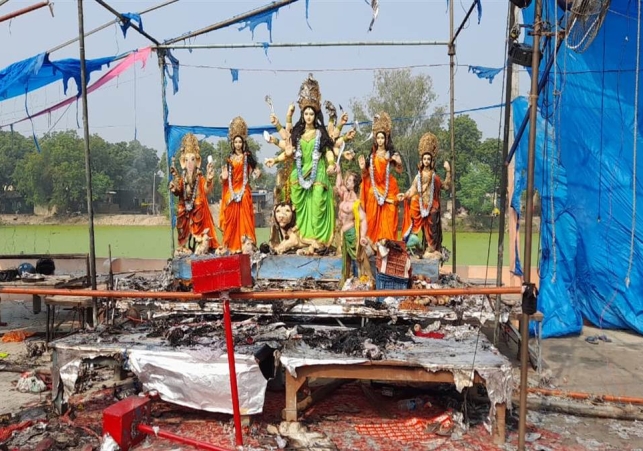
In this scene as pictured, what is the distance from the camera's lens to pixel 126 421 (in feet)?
15.6

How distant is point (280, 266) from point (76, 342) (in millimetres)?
3531

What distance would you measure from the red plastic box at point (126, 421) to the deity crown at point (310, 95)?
5.90 m

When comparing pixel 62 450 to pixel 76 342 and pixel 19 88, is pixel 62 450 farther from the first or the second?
pixel 19 88

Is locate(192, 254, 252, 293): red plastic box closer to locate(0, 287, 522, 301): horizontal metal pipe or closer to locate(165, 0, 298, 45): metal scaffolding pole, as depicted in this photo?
locate(0, 287, 522, 301): horizontal metal pipe

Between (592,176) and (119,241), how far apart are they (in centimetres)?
2396

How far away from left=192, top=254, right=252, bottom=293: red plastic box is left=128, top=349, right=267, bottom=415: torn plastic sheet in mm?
1269

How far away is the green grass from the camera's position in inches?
912

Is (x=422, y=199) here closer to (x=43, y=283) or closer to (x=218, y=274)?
(x=218, y=274)

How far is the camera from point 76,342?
5.85 m

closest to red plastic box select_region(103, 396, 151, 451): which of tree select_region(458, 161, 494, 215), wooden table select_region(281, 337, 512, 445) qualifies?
wooden table select_region(281, 337, 512, 445)

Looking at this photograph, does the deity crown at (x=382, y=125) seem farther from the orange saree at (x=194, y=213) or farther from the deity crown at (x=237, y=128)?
the orange saree at (x=194, y=213)

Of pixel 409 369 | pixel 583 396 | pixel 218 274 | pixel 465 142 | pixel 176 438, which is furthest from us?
pixel 465 142

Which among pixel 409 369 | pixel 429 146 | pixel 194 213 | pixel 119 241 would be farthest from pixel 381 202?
pixel 119 241

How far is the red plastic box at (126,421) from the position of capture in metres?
4.70
